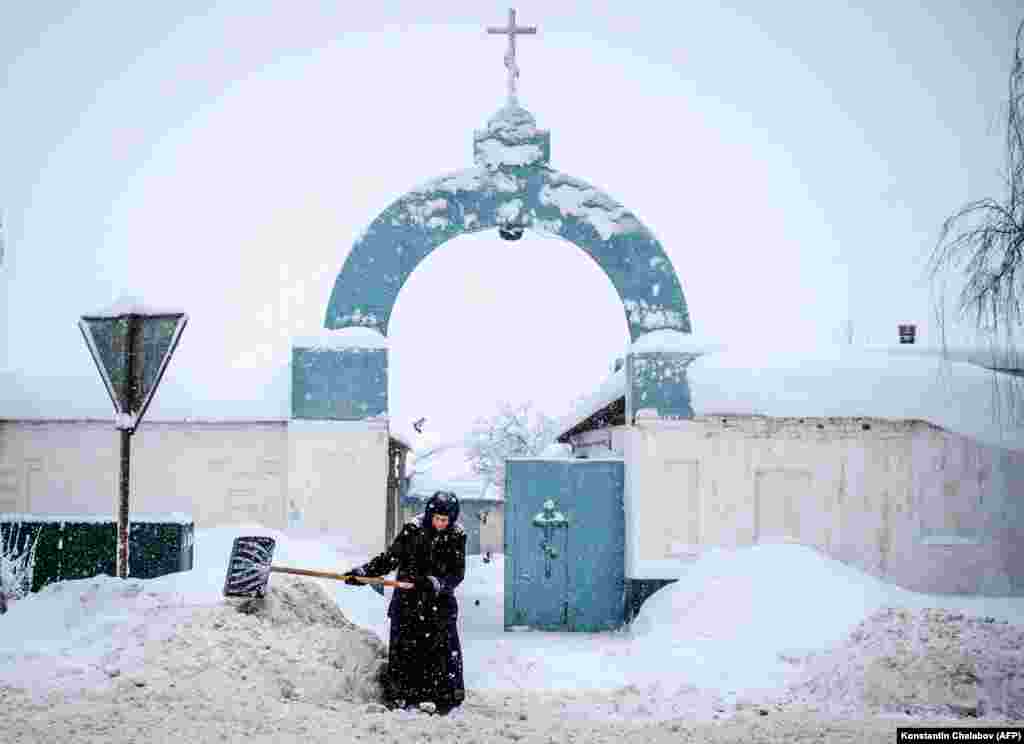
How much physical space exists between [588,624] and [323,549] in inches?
145

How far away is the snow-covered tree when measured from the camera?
171 ft

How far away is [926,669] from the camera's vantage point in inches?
269

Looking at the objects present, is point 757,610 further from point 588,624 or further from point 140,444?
point 140,444

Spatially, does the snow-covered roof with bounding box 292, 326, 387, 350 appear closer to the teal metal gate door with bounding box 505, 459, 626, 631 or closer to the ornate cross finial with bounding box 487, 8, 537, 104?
the teal metal gate door with bounding box 505, 459, 626, 631

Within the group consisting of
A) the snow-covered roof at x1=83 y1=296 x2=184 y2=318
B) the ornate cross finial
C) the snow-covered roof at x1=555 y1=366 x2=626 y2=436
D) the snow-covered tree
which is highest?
the ornate cross finial

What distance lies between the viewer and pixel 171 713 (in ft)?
17.2

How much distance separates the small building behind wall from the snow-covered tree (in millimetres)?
39618

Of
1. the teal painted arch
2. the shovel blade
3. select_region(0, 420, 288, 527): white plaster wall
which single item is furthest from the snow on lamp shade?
the teal painted arch

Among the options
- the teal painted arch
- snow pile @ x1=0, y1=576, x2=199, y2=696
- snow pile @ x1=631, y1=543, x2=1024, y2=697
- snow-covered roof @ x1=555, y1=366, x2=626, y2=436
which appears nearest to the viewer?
snow pile @ x1=0, y1=576, x2=199, y2=696

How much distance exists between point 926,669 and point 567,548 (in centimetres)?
519

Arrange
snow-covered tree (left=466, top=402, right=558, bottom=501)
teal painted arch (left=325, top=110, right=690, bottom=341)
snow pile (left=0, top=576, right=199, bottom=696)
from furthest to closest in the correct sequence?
snow-covered tree (left=466, top=402, right=558, bottom=501)
teal painted arch (left=325, top=110, right=690, bottom=341)
snow pile (left=0, top=576, right=199, bottom=696)

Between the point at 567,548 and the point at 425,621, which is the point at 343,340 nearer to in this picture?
the point at 567,548

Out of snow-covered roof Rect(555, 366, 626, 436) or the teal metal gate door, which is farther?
snow-covered roof Rect(555, 366, 626, 436)

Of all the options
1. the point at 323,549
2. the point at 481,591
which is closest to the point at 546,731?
the point at 323,549
